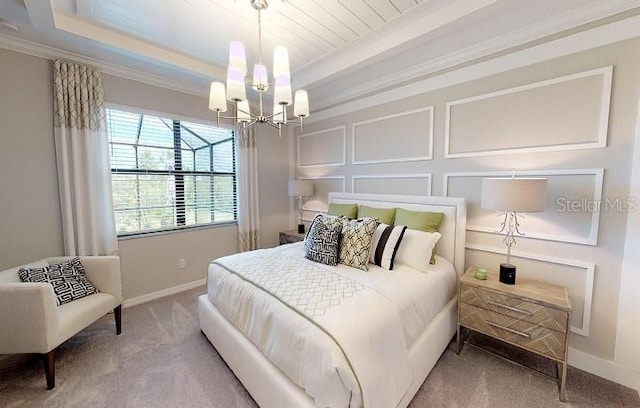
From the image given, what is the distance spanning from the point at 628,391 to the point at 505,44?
268 cm

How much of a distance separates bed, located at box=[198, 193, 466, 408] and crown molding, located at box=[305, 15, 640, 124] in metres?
1.18

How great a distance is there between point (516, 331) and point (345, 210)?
1.91 meters

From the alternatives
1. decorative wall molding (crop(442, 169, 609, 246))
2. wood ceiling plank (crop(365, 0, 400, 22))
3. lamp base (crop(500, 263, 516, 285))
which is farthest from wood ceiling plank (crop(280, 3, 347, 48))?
lamp base (crop(500, 263, 516, 285))

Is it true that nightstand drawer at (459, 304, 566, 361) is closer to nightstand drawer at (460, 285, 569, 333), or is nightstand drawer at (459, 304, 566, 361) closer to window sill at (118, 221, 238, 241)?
nightstand drawer at (460, 285, 569, 333)

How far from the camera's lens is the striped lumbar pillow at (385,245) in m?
2.19

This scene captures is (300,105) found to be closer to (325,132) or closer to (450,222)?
(450,222)

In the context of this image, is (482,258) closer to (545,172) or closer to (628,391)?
(545,172)

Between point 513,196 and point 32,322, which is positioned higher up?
point 513,196

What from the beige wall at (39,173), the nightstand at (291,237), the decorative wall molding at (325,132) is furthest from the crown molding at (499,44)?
the beige wall at (39,173)

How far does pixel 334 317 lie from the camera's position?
54.1 inches

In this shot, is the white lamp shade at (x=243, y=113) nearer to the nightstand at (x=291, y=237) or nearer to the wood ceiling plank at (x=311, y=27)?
the wood ceiling plank at (x=311, y=27)

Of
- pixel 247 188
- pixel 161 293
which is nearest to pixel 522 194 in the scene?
pixel 247 188

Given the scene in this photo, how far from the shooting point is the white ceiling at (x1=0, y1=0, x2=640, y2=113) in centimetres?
186

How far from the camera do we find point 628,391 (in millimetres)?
1742
